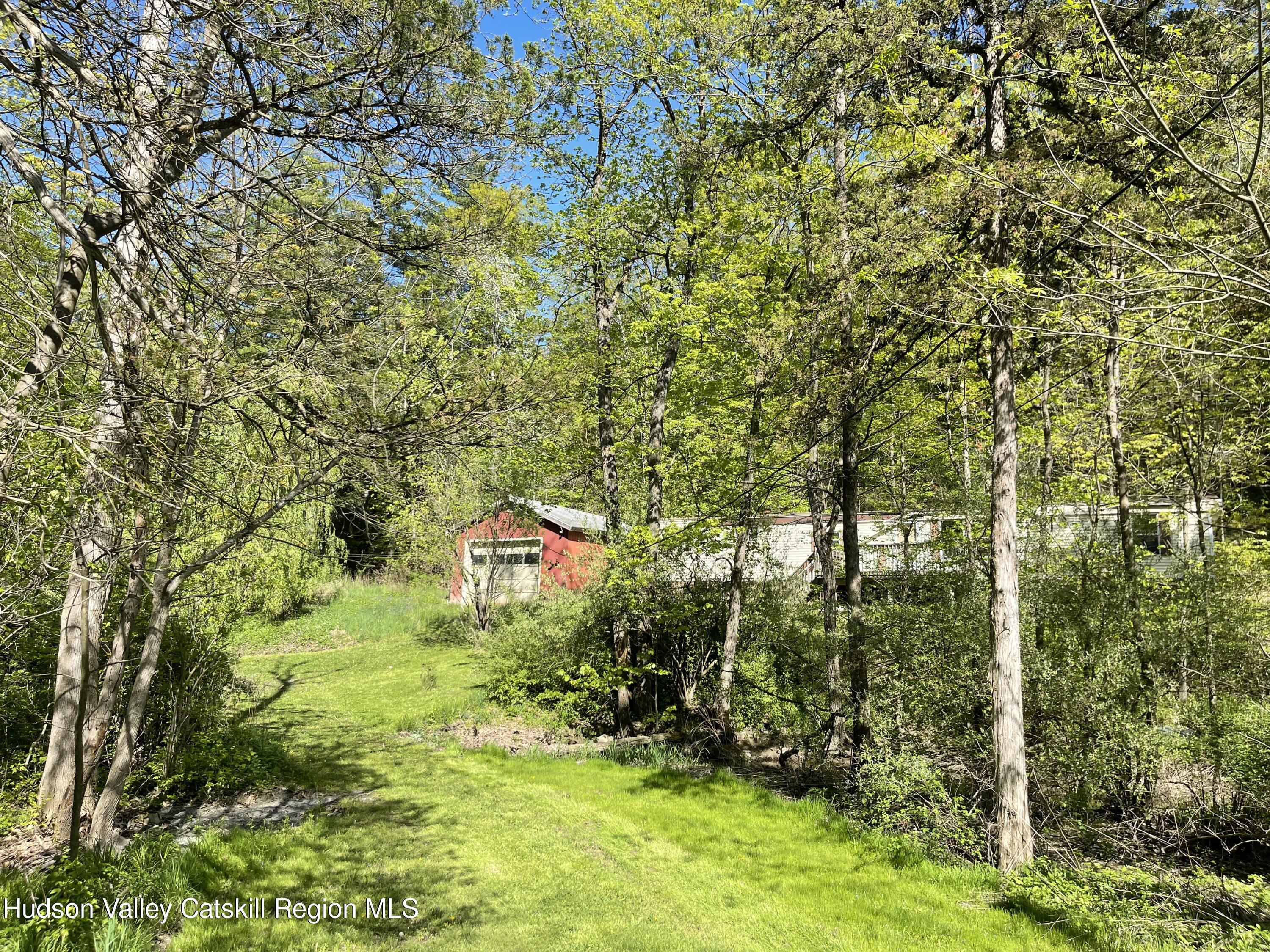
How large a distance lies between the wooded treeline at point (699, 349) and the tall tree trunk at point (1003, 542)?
0.12ft

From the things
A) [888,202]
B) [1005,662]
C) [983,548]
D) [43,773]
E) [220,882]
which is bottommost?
[220,882]

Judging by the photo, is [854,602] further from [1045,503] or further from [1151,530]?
[1151,530]

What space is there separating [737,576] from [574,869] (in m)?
4.91

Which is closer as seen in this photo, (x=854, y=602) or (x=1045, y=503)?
(x=854, y=602)

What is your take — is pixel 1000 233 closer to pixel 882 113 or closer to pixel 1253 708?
pixel 882 113

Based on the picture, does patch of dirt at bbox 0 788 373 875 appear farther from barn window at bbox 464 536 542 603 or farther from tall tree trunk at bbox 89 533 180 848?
barn window at bbox 464 536 542 603

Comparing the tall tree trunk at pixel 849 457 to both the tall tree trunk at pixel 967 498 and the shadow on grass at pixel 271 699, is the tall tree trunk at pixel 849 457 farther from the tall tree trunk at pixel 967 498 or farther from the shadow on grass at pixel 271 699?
the shadow on grass at pixel 271 699

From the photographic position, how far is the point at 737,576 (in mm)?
9727

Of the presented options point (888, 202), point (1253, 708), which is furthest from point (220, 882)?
point (1253, 708)

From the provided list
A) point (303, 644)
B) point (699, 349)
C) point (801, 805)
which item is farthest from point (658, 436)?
point (303, 644)

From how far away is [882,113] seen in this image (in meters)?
7.15

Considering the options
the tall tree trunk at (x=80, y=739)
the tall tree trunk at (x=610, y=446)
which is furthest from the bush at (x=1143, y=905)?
the tall tree trunk at (x=80, y=739)

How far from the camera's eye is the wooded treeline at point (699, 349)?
3.41 m

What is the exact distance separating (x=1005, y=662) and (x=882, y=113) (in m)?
5.79
